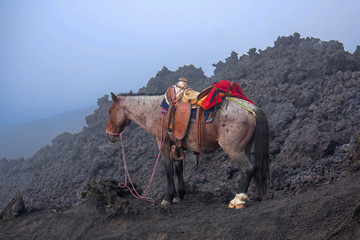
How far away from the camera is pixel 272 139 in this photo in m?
9.45

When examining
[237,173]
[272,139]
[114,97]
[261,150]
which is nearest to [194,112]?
[261,150]

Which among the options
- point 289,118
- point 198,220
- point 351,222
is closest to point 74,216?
point 198,220

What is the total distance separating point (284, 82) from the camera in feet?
43.1

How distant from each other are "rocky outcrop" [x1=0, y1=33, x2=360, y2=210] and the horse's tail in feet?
3.88

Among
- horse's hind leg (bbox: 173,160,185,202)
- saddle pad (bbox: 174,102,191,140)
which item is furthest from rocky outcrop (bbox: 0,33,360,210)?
saddle pad (bbox: 174,102,191,140)

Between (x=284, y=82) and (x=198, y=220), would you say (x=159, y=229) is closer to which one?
(x=198, y=220)

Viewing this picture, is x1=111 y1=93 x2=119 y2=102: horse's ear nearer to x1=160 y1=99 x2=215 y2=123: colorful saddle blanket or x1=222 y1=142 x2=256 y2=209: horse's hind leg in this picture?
x1=160 y1=99 x2=215 y2=123: colorful saddle blanket

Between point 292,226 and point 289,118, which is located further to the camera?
point 289,118

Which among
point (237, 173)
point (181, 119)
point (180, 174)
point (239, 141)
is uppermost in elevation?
point (181, 119)

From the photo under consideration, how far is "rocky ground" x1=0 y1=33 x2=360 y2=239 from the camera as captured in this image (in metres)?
3.45

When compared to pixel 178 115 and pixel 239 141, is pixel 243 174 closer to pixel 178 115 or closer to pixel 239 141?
pixel 239 141

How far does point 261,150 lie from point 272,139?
5100 millimetres

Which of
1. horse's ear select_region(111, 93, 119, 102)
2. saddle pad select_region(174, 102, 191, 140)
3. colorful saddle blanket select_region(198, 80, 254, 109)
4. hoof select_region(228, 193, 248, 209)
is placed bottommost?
hoof select_region(228, 193, 248, 209)

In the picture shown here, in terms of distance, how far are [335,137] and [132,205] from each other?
5.72 m
